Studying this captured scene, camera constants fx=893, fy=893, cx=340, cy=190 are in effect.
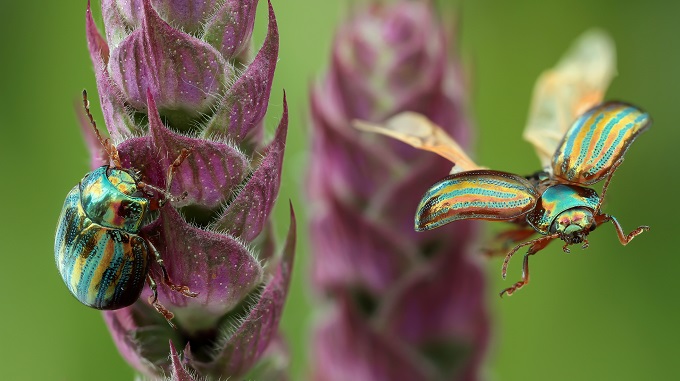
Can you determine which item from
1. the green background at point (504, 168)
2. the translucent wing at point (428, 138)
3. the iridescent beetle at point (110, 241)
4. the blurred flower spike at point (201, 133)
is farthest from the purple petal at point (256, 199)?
the green background at point (504, 168)

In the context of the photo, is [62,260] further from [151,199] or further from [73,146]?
[73,146]

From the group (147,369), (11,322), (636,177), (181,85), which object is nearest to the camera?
(181,85)

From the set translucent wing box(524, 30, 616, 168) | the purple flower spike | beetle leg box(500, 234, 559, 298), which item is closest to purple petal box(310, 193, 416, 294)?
the purple flower spike

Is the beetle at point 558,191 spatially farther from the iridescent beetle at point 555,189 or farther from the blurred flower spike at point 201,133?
the blurred flower spike at point 201,133

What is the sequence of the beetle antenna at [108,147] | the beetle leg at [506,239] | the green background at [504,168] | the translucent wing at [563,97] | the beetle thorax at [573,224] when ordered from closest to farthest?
1. the beetle antenna at [108,147]
2. the beetle thorax at [573,224]
3. the beetle leg at [506,239]
4. the translucent wing at [563,97]
5. the green background at [504,168]

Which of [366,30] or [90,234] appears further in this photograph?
[366,30]

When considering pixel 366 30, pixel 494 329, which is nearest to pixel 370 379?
pixel 494 329

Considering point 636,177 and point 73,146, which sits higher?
point 636,177
